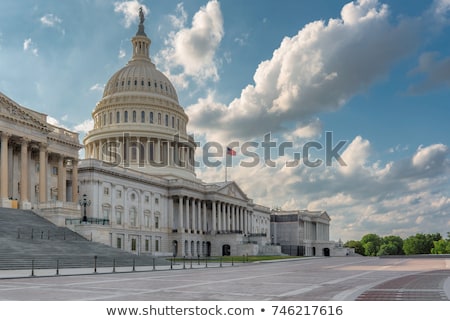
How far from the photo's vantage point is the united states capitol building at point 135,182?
234 feet

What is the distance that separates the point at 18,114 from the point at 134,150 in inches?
2293

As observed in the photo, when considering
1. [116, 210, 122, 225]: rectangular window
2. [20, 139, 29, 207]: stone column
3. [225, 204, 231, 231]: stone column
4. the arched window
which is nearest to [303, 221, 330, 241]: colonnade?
[225, 204, 231, 231]: stone column

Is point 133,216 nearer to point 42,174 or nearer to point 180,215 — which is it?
point 180,215

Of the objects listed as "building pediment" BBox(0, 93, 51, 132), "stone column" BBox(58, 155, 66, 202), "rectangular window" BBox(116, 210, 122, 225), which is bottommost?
"rectangular window" BBox(116, 210, 122, 225)

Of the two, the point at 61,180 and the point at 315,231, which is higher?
the point at 61,180

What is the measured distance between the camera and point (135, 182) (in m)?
104

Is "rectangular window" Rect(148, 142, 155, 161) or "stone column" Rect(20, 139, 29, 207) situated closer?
"stone column" Rect(20, 139, 29, 207)

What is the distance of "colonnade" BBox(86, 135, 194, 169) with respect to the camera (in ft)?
418

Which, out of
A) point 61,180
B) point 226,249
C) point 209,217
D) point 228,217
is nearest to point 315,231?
point 228,217

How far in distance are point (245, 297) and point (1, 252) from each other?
3124cm

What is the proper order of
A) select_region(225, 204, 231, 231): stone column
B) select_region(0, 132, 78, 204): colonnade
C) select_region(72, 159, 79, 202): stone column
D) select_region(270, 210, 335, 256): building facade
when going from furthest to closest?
select_region(270, 210, 335, 256): building facade < select_region(225, 204, 231, 231): stone column < select_region(72, 159, 79, 202): stone column < select_region(0, 132, 78, 204): colonnade

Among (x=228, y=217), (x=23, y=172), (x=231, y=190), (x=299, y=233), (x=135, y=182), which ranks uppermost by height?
(x=135, y=182)

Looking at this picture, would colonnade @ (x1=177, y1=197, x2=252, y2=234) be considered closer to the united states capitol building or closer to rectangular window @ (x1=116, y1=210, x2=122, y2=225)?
the united states capitol building

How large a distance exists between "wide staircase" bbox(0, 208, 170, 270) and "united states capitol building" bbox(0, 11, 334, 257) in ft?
12.8
